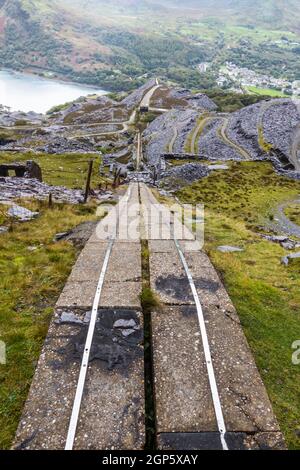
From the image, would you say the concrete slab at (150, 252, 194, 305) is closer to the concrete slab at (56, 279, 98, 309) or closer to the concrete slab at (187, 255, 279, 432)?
the concrete slab at (187, 255, 279, 432)

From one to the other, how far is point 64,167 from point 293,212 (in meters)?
32.9

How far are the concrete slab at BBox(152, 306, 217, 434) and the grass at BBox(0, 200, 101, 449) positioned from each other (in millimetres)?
3436

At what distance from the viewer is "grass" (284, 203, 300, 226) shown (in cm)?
3597

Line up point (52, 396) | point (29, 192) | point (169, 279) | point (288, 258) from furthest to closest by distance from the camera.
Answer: point (29, 192)
point (288, 258)
point (169, 279)
point (52, 396)

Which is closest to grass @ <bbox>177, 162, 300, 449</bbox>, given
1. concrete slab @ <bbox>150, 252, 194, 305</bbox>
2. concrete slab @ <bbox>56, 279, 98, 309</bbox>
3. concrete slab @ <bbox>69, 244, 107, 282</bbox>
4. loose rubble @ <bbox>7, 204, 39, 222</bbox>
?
concrete slab @ <bbox>150, 252, 194, 305</bbox>

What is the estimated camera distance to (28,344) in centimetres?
1055

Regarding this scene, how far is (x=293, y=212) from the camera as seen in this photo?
3872 cm

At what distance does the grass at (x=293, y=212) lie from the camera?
36.0 m

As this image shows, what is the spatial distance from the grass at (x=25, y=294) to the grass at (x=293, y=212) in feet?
76.8

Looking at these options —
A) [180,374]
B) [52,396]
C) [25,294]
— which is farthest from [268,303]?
[25,294]

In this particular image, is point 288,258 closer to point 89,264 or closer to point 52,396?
point 89,264

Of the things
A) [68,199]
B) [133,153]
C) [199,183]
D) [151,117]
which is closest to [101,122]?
[151,117]
